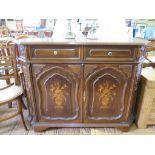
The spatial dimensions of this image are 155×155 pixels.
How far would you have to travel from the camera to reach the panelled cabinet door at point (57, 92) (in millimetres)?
1315

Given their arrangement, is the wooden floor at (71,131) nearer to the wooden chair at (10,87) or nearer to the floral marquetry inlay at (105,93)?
the wooden chair at (10,87)

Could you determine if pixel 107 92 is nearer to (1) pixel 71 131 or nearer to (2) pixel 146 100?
(2) pixel 146 100

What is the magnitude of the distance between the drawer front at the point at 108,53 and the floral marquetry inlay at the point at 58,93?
336 mm

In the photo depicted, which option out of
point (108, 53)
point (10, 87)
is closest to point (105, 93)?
point (108, 53)

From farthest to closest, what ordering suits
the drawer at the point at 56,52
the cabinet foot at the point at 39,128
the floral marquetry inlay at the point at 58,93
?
the cabinet foot at the point at 39,128 < the floral marquetry inlay at the point at 58,93 < the drawer at the point at 56,52

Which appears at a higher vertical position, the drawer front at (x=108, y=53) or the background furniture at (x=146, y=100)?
the drawer front at (x=108, y=53)

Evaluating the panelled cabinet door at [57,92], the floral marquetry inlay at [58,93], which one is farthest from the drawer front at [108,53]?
the floral marquetry inlay at [58,93]

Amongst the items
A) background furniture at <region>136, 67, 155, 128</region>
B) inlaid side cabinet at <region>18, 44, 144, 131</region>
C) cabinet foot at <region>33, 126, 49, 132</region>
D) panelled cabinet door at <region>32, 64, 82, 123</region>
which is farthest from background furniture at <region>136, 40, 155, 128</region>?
cabinet foot at <region>33, 126, 49, 132</region>

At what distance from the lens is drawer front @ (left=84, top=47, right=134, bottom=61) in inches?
49.1

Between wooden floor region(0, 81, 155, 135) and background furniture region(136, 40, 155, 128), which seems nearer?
background furniture region(136, 40, 155, 128)

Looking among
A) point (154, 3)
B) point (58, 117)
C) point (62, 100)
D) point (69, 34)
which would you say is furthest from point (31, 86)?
point (154, 3)

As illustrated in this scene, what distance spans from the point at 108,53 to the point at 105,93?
0.36 metres

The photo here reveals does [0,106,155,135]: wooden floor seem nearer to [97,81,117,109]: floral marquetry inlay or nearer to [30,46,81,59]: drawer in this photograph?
[97,81,117,109]: floral marquetry inlay
